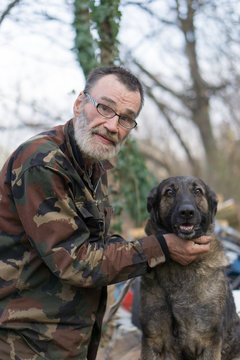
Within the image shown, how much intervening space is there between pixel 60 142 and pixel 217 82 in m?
12.6

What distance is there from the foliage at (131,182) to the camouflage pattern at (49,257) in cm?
255

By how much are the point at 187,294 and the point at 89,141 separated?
1.37m

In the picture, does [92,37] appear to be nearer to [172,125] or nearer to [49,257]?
[49,257]

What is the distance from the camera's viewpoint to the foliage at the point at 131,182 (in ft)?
16.7

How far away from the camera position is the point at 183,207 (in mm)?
2625

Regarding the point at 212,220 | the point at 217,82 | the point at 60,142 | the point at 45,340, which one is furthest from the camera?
the point at 217,82

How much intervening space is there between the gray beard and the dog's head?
2.08ft

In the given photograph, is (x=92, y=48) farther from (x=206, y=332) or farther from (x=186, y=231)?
(x=206, y=332)

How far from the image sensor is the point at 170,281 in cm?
281

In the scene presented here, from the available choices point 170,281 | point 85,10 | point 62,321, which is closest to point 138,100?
point 170,281

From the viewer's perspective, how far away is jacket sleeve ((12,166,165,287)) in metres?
2.11

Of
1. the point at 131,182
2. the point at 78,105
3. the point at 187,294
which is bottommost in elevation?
the point at 187,294

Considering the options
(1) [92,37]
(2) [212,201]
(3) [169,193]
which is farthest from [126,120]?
(1) [92,37]

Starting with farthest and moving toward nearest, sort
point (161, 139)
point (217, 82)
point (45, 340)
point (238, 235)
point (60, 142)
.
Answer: point (161, 139) → point (217, 82) → point (238, 235) → point (60, 142) → point (45, 340)
